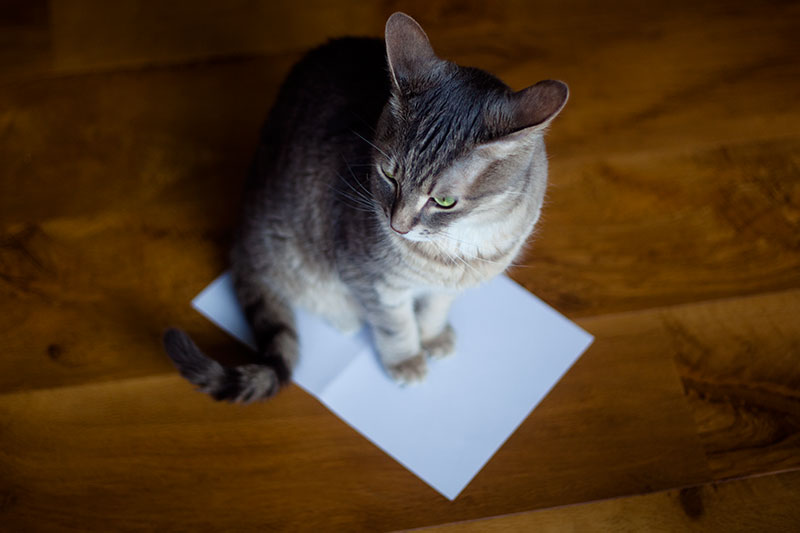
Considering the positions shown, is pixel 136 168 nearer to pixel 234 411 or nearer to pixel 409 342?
pixel 234 411

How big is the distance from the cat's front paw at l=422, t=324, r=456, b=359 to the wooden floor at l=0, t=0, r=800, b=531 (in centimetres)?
21

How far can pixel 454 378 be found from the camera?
1341 mm

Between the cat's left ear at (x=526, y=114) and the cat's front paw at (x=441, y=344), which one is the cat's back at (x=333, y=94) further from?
the cat's front paw at (x=441, y=344)

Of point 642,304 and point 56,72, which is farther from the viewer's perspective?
point 56,72

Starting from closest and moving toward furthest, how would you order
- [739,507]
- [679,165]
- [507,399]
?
[739,507], [507,399], [679,165]

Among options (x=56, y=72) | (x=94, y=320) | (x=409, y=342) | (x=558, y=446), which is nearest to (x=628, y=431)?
(x=558, y=446)

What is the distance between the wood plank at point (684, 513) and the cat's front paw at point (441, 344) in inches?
13.1

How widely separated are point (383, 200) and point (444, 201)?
109 millimetres

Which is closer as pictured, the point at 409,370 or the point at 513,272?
the point at 409,370

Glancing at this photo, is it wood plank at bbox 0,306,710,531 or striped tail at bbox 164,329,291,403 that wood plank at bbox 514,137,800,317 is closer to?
wood plank at bbox 0,306,710,531

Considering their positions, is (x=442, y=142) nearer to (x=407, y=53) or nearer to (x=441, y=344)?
(x=407, y=53)

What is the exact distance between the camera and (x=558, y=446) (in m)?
1.26

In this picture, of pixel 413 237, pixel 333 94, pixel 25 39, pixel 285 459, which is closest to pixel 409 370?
pixel 285 459

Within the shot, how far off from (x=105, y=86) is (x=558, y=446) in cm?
136
